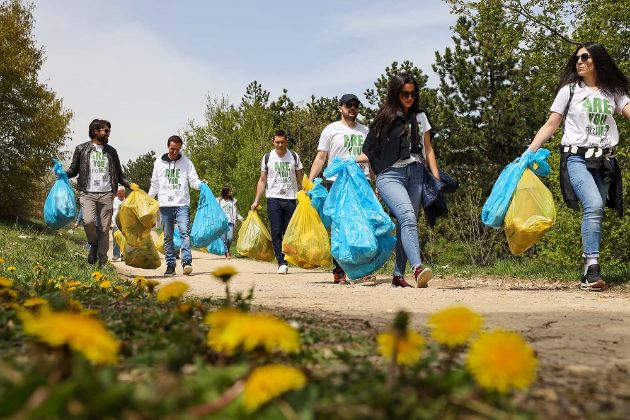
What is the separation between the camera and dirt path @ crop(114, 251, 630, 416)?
180 cm

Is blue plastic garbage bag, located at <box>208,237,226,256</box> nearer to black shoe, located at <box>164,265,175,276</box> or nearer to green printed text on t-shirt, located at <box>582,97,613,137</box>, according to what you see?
black shoe, located at <box>164,265,175,276</box>

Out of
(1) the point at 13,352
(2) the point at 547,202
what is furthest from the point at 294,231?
(1) the point at 13,352

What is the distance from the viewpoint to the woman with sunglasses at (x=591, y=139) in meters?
6.03

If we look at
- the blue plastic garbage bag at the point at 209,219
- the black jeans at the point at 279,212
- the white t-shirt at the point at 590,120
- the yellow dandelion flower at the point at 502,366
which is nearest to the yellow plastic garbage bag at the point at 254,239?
the blue plastic garbage bag at the point at 209,219

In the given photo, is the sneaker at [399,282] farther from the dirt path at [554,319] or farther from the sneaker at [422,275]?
the dirt path at [554,319]

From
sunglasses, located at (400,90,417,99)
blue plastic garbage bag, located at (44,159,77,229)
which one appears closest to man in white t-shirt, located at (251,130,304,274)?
blue plastic garbage bag, located at (44,159,77,229)

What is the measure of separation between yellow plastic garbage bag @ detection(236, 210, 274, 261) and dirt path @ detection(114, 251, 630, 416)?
3844mm

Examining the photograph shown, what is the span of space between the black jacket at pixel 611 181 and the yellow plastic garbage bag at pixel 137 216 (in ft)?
16.1

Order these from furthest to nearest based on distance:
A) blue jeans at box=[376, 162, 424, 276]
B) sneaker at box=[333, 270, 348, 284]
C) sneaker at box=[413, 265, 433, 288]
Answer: sneaker at box=[333, 270, 348, 284] → blue jeans at box=[376, 162, 424, 276] → sneaker at box=[413, 265, 433, 288]

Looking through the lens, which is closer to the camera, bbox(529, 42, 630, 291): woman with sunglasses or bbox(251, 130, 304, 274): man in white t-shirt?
bbox(529, 42, 630, 291): woman with sunglasses

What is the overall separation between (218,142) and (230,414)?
3981cm

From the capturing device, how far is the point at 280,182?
371 inches

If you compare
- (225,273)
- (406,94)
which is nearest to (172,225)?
(406,94)

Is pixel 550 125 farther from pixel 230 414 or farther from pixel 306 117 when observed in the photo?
pixel 306 117
